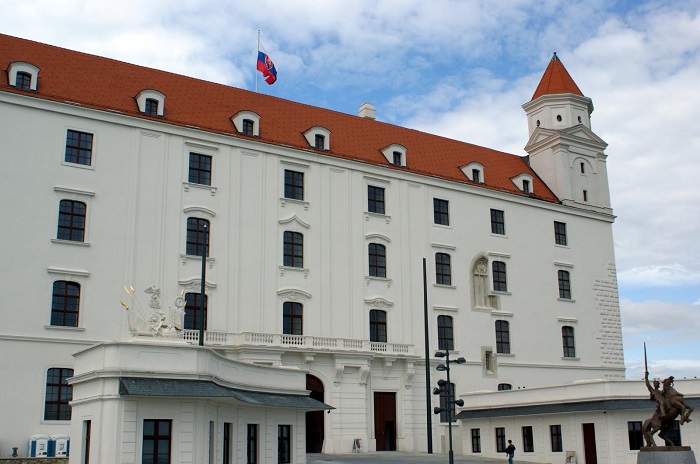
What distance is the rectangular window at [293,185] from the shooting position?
41.9 m

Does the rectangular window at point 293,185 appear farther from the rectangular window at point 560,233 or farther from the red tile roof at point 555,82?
the red tile roof at point 555,82

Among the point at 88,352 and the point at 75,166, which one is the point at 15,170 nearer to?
the point at 75,166

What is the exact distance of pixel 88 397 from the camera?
22641mm

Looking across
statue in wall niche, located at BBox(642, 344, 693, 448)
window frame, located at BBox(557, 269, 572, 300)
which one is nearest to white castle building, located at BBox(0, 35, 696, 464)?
window frame, located at BBox(557, 269, 572, 300)

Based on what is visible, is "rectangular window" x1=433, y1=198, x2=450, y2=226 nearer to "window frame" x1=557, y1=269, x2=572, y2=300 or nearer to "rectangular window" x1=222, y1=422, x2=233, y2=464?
"window frame" x1=557, y1=269, x2=572, y2=300

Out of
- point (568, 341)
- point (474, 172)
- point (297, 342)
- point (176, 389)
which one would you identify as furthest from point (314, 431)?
point (474, 172)

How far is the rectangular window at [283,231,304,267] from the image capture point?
40.9m

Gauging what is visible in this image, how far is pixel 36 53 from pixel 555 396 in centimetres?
2956

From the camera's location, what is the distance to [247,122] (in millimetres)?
42094

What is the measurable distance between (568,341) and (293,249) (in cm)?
1972

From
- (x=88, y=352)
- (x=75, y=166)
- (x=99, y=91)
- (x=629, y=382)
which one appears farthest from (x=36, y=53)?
(x=629, y=382)

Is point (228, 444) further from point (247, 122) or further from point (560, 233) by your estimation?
point (560, 233)

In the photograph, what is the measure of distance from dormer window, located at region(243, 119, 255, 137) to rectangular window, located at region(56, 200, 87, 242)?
31.4ft

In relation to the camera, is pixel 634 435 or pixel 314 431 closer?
pixel 634 435
